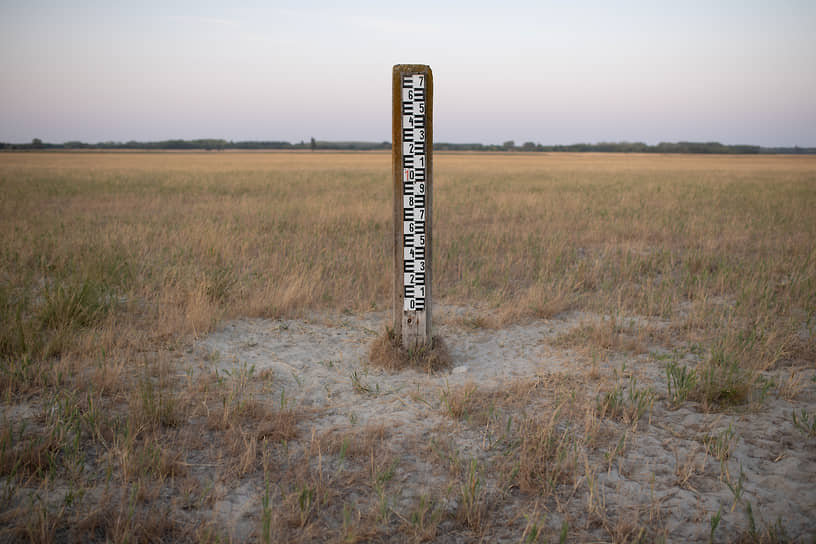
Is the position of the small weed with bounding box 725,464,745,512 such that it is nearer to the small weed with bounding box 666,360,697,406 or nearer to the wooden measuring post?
the small weed with bounding box 666,360,697,406

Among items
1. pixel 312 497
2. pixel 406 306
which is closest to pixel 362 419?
pixel 312 497

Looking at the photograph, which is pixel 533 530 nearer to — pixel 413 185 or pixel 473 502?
pixel 473 502

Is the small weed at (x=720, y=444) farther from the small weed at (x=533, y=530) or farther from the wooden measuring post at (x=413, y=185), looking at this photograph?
the wooden measuring post at (x=413, y=185)

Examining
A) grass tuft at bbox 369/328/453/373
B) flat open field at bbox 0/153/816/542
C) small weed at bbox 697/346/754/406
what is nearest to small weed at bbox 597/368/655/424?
flat open field at bbox 0/153/816/542

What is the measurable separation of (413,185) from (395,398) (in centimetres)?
184

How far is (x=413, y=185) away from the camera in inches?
179

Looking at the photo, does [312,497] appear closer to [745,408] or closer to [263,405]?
[263,405]

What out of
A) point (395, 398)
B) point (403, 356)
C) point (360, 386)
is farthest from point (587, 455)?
point (403, 356)

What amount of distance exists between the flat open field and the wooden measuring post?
77cm

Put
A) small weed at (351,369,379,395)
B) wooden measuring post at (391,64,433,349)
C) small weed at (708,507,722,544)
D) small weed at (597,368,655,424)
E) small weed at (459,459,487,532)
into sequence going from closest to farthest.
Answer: small weed at (708,507,722,544) → small weed at (459,459,487,532) → small weed at (597,368,655,424) → small weed at (351,369,379,395) → wooden measuring post at (391,64,433,349)

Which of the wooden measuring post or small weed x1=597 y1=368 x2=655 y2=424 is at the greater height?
the wooden measuring post

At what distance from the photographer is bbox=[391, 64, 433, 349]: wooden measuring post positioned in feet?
14.7

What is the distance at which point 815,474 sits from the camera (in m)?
3.04

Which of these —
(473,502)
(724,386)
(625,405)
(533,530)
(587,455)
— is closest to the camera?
(533,530)
